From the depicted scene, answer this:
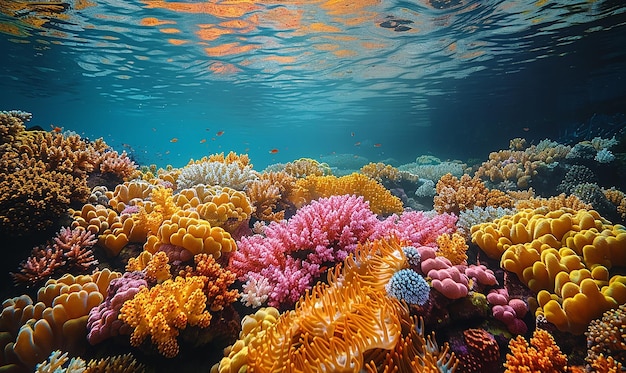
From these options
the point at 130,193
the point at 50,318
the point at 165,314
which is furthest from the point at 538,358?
the point at 130,193

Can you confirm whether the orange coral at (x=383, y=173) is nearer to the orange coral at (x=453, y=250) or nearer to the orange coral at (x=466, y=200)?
the orange coral at (x=466, y=200)

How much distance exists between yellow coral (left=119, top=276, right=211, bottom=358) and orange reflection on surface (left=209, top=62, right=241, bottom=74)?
22383 millimetres

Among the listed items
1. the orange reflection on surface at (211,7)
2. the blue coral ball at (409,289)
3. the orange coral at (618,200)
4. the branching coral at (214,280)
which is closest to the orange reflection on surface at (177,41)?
the orange reflection on surface at (211,7)

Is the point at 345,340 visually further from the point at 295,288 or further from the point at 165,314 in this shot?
the point at 165,314

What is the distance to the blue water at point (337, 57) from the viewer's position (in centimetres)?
1387

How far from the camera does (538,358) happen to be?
2324mm

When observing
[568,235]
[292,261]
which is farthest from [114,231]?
[568,235]

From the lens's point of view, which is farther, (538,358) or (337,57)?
(337,57)

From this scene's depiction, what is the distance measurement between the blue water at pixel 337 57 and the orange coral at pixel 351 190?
33.7 feet

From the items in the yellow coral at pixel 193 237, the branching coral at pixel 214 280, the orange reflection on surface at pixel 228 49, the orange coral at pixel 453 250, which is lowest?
the branching coral at pixel 214 280

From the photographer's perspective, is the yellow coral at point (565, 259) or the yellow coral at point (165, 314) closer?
the yellow coral at point (565, 259)

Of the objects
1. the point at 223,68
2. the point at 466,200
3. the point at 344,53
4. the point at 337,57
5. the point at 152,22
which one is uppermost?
the point at 152,22

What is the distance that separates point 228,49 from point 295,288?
19.5 metres

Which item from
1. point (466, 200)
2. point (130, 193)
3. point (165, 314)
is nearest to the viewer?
point (165, 314)
